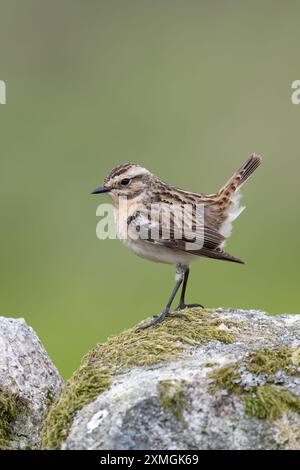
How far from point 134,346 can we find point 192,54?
27.0 m

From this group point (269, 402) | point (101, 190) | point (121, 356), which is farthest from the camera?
point (101, 190)

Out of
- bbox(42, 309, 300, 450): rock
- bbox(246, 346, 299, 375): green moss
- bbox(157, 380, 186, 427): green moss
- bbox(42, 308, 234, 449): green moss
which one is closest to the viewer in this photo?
bbox(42, 309, 300, 450): rock

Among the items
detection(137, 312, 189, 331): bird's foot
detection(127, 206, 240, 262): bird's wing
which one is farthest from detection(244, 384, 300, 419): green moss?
detection(127, 206, 240, 262): bird's wing

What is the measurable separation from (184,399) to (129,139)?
19.9 meters

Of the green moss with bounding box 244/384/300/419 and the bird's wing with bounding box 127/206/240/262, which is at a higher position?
the bird's wing with bounding box 127/206/240/262

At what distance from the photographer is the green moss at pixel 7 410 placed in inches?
310

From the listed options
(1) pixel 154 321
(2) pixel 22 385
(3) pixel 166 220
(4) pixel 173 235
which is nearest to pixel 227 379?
(2) pixel 22 385

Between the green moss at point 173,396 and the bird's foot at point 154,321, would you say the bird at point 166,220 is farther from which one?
the green moss at point 173,396

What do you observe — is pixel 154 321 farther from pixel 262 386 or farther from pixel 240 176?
pixel 240 176

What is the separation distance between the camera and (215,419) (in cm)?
698

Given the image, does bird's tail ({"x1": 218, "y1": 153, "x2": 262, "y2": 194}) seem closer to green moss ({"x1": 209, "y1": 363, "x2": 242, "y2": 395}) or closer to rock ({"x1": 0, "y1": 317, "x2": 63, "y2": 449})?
rock ({"x1": 0, "y1": 317, "x2": 63, "y2": 449})

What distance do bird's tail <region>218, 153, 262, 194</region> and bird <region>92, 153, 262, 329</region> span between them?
0.25 m

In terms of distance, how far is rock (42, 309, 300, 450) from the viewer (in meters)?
6.93

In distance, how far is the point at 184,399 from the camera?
279 inches
